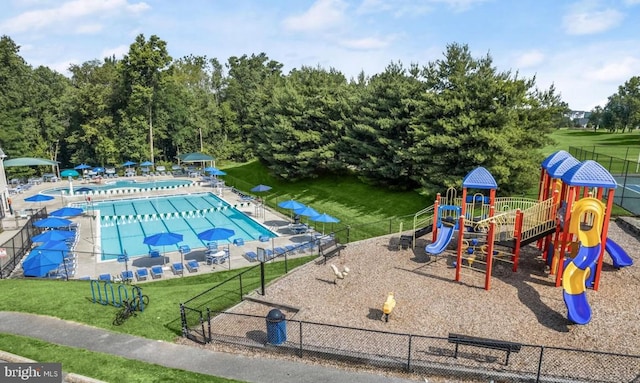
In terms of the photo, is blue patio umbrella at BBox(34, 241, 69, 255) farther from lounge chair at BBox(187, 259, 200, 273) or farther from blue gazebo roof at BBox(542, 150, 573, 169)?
blue gazebo roof at BBox(542, 150, 573, 169)

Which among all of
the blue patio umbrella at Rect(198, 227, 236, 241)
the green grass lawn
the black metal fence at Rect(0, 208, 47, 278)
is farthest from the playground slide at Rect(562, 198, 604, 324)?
the black metal fence at Rect(0, 208, 47, 278)

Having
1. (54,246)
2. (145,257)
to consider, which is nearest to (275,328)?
(145,257)

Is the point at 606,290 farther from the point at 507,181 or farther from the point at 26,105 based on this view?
the point at 26,105

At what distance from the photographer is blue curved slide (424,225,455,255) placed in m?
16.8

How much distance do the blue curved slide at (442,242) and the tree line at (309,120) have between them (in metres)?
8.11

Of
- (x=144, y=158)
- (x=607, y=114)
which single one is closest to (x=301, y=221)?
(x=144, y=158)

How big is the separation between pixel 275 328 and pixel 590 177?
38.4 ft

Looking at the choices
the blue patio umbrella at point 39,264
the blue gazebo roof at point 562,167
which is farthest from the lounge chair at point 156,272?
the blue gazebo roof at point 562,167

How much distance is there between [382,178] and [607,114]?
83.5 metres

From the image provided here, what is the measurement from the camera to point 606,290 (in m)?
14.1

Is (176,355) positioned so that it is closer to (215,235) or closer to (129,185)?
(215,235)

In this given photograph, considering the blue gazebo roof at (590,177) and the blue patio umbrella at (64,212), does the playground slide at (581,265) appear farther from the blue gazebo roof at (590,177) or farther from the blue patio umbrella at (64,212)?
the blue patio umbrella at (64,212)

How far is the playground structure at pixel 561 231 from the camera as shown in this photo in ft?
41.6

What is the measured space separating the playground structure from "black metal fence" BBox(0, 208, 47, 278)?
20.6 meters
